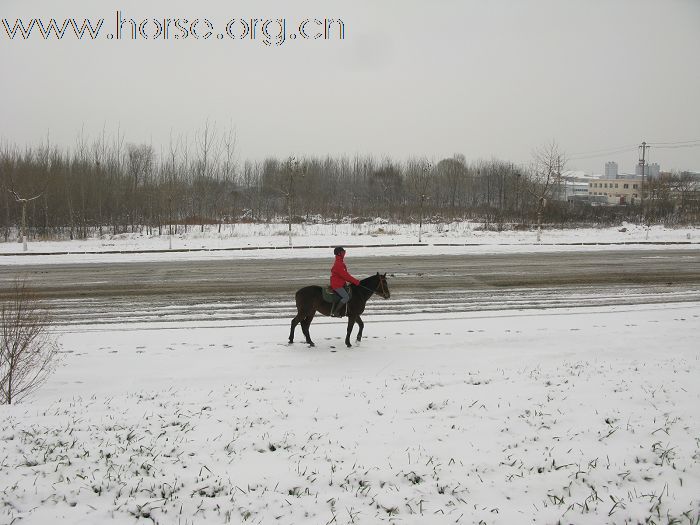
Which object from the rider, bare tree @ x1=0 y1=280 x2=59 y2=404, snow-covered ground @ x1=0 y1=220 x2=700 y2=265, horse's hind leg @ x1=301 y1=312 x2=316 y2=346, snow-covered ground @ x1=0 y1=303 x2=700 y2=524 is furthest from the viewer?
snow-covered ground @ x1=0 y1=220 x2=700 y2=265

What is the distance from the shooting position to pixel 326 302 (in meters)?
9.88

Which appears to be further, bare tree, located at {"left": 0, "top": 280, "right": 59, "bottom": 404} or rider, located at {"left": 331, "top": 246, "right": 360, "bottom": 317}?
rider, located at {"left": 331, "top": 246, "right": 360, "bottom": 317}

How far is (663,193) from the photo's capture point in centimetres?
A: 6253

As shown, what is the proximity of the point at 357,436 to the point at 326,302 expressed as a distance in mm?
4440

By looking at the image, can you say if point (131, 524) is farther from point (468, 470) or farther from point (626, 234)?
point (626, 234)

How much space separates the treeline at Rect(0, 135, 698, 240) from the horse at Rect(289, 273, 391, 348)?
25234 millimetres

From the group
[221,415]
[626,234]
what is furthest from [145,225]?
[221,415]

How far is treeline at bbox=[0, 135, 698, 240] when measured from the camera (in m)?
41.7

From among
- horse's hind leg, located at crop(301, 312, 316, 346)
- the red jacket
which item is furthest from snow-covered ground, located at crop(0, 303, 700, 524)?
the red jacket

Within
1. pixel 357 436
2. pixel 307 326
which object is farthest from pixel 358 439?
pixel 307 326

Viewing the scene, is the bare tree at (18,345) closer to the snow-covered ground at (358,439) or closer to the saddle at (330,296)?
the snow-covered ground at (358,439)

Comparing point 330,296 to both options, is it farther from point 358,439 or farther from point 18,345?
point 18,345

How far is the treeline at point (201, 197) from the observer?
41.7 metres

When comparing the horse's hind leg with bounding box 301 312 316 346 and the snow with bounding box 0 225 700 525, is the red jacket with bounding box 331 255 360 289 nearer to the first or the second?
the horse's hind leg with bounding box 301 312 316 346
